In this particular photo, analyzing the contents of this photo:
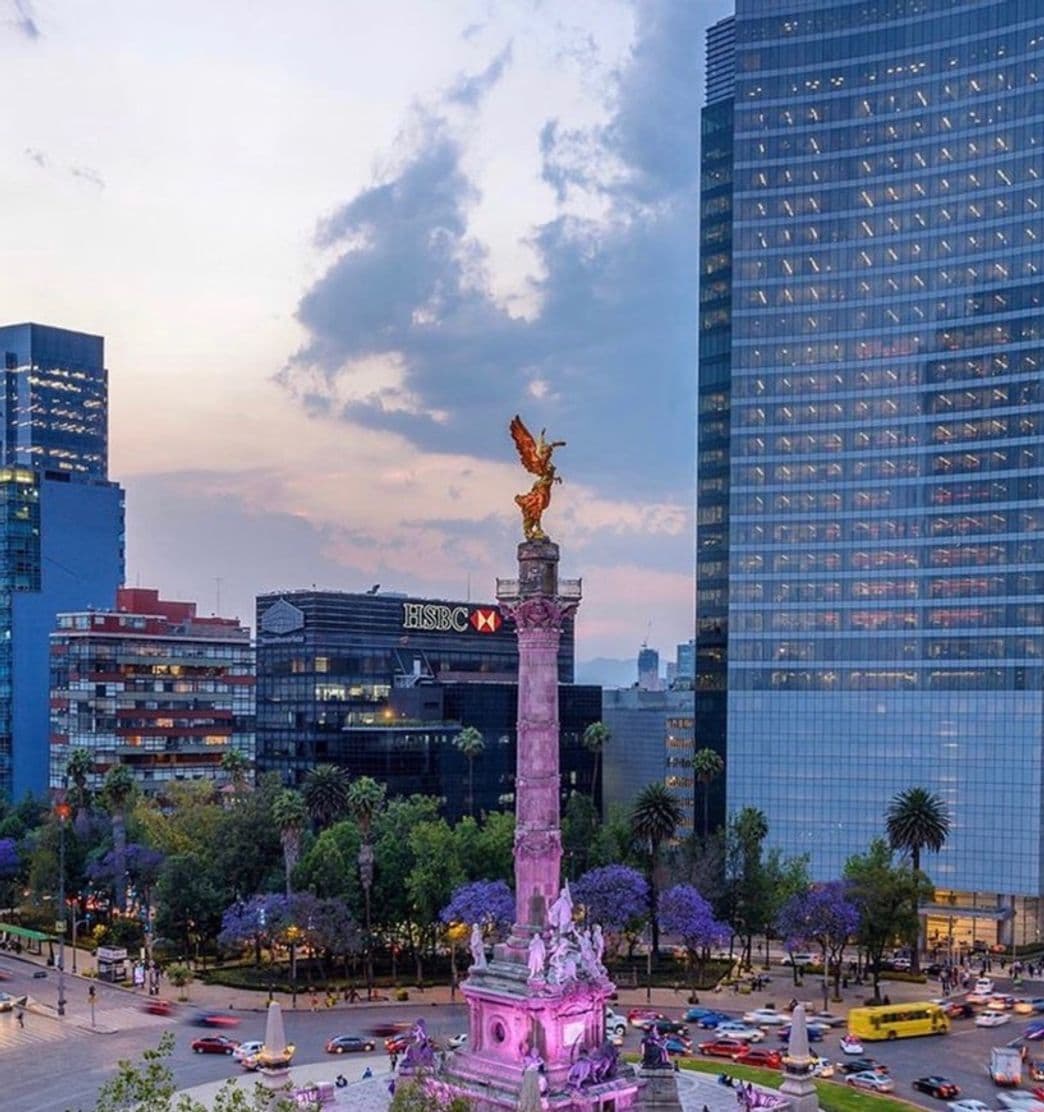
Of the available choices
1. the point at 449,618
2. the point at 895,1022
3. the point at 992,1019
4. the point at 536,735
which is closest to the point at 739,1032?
the point at 895,1022

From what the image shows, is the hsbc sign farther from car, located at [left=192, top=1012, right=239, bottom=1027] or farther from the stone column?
the stone column

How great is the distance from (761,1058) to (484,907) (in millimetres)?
24756

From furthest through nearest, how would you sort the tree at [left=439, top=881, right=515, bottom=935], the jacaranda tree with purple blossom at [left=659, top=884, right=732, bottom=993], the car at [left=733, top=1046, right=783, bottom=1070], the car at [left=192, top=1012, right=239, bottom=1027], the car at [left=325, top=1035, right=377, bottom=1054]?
the jacaranda tree with purple blossom at [left=659, top=884, right=732, bottom=993], the tree at [left=439, top=881, right=515, bottom=935], the car at [left=192, top=1012, right=239, bottom=1027], the car at [left=325, top=1035, right=377, bottom=1054], the car at [left=733, top=1046, right=783, bottom=1070]

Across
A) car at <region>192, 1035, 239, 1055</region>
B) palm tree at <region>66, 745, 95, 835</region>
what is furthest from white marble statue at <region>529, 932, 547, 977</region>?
palm tree at <region>66, 745, 95, 835</region>

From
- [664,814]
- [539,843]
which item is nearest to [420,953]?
[664,814]

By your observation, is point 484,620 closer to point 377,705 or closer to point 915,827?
point 377,705

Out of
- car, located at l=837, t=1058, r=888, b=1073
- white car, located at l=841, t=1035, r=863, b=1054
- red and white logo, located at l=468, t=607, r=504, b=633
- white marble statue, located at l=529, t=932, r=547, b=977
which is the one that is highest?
red and white logo, located at l=468, t=607, r=504, b=633

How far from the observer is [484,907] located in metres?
101

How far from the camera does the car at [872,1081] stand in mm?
77125

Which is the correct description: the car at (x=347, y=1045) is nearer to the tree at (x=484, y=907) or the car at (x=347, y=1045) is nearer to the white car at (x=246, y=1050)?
the white car at (x=246, y=1050)

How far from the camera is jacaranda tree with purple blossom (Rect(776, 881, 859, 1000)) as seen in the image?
335 ft

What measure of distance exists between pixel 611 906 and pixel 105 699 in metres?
99.1

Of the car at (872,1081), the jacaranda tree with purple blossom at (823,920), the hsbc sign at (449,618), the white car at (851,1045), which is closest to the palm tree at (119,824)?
the hsbc sign at (449,618)

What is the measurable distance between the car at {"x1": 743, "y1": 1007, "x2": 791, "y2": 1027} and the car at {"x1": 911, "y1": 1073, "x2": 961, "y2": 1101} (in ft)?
59.2
